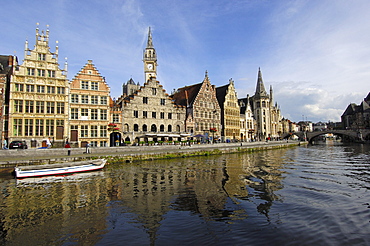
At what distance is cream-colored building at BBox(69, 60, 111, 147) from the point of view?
37.0 m

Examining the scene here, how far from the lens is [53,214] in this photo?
10195 millimetres

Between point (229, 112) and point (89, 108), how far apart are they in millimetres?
39303

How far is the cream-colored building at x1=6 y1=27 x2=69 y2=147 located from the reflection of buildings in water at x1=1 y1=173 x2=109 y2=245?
832 inches

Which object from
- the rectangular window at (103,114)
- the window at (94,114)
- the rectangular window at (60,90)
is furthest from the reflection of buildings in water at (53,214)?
the rectangular window at (103,114)

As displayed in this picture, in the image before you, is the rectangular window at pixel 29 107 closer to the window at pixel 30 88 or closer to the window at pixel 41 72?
the window at pixel 30 88

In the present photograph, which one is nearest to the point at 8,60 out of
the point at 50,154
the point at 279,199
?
the point at 50,154

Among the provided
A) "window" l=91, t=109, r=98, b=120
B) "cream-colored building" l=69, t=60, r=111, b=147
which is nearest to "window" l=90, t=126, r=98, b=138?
"cream-colored building" l=69, t=60, r=111, b=147

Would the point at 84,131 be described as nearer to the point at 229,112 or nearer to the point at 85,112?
the point at 85,112

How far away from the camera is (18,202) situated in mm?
11984

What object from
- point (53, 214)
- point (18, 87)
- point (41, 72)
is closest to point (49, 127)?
point (18, 87)

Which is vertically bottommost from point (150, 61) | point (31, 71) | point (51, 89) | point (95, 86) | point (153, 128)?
point (153, 128)

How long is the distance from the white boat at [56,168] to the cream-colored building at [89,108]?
16.6 meters

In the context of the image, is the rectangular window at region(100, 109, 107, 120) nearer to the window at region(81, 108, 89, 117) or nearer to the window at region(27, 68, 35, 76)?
the window at region(81, 108, 89, 117)

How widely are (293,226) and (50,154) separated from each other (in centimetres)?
2489
